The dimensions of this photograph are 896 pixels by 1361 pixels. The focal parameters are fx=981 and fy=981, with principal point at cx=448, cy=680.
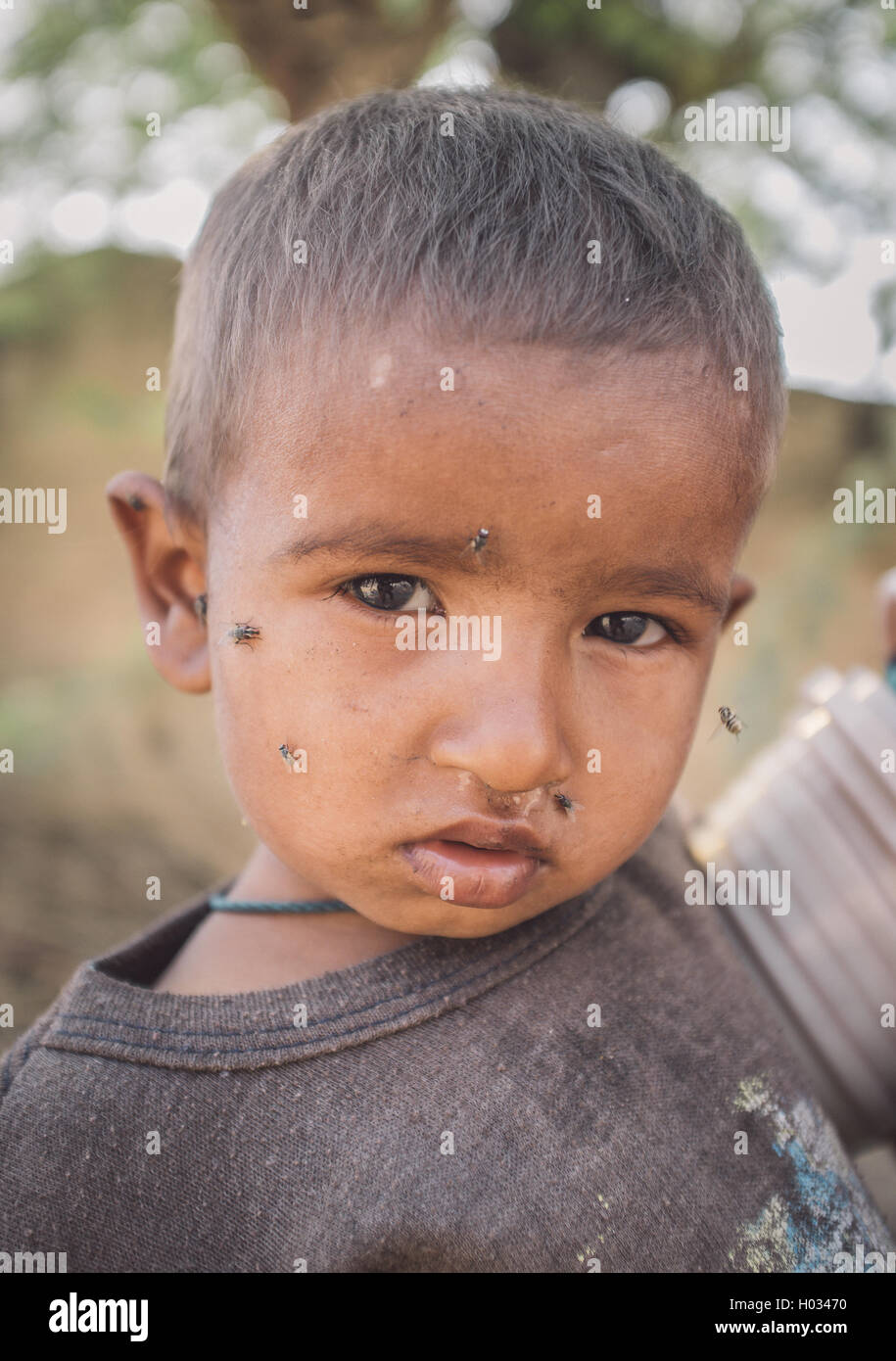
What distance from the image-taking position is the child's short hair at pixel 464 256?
3.67ft

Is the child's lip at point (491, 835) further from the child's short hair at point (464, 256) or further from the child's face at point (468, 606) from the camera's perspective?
the child's short hair at point (464, 256)

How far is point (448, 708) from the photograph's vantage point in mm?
1108

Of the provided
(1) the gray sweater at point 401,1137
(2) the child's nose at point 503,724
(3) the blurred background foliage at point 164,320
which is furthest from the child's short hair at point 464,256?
(3) the blurred background foliage at point 164,320

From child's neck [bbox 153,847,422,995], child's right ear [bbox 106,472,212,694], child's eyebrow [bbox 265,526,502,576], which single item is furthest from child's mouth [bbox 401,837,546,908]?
child's right ear [bbox 106,472,212,694]

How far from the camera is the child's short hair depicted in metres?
1.12

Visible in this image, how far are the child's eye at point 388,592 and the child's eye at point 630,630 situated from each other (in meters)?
0.21

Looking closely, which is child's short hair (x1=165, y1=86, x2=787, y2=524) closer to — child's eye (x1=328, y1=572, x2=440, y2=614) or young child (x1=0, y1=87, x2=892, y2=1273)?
A: young child (x1=0, y1=87, x2=892, y2=1273)

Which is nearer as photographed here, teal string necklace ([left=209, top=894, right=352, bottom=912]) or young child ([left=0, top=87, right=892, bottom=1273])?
young child ([left=0, top=87, right=892, bottom=1273])

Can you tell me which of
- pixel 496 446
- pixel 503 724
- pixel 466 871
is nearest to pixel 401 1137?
pixel 466 871

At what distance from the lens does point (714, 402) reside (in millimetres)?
1187

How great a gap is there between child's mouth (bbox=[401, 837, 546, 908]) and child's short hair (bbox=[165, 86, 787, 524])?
56 centimetres

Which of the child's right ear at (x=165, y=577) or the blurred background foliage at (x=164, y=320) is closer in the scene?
the child's right ear at (x=165, y=577)

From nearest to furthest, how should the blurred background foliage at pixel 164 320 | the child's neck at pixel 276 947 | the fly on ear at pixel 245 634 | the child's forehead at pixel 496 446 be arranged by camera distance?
the child's forehead at pixel 496 446 < the fly on ear at pixel 245 634 < the child's neck at pixel 276 947 < the blurred background foliage at pixel 164 320
